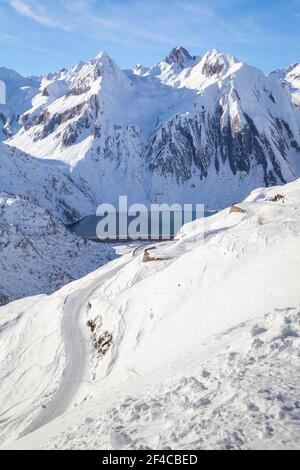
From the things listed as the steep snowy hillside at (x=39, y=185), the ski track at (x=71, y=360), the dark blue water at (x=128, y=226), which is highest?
the steep snowy hillside at (x=39, y=185)

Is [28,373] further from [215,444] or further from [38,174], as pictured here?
[38,174]

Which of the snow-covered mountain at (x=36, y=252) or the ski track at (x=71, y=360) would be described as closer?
the ski track at (x=71, y=360)

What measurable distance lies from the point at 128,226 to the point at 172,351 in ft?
310

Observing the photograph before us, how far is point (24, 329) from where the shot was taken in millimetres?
35594

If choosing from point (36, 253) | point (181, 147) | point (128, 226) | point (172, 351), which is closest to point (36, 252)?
point (36, 253)

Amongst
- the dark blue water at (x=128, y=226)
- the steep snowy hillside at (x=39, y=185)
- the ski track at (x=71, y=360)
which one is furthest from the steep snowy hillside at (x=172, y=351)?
the steep snowy hillside at (x=39, y=185)

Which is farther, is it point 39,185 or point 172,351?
point 39,185

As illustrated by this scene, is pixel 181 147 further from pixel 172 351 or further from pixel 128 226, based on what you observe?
pixel 172 351

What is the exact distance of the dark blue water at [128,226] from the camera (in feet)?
312

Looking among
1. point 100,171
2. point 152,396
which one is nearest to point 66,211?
point 100,171

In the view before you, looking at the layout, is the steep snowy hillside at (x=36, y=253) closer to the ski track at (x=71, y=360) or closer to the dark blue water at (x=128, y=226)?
the dark blue water at (x=128, y=226)

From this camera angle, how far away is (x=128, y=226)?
114625 millimetres

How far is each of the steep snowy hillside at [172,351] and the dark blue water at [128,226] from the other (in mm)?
47575

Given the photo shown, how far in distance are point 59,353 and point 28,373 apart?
8.22 ft
